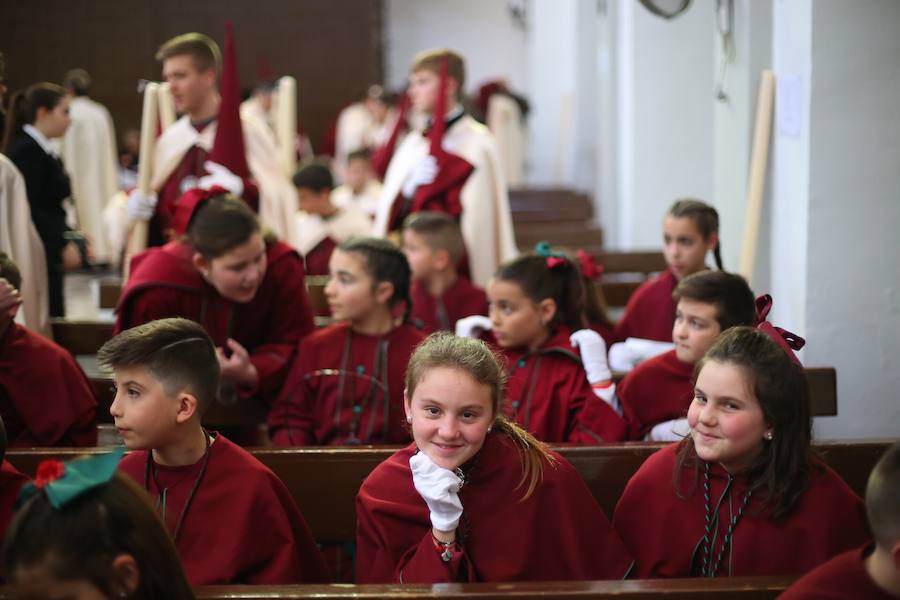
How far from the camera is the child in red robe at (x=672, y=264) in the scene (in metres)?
4.50

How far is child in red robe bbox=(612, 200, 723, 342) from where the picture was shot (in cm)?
450

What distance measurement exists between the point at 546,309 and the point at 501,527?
1.34m

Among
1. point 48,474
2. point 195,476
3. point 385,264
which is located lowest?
point 195,476

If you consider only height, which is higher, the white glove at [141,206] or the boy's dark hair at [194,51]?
the boy's dark hair at [194,51]

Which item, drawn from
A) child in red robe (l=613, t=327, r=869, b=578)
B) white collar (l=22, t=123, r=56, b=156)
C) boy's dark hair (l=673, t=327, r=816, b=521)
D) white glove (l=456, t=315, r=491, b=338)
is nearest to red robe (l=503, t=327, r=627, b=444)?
white glove (l=456, t=315, r=491, b=338)

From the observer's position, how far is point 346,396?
3.85m

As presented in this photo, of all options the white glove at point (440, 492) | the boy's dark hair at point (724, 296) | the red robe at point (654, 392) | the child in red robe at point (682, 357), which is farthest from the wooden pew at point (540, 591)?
the red robe at point (654, 392)

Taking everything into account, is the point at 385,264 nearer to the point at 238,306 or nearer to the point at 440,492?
the point at 238,306

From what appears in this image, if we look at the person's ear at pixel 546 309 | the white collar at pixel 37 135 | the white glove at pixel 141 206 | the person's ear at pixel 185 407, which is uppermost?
the white collar at pixel 37 135

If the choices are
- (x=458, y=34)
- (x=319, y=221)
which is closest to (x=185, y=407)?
(x=319, y=221)

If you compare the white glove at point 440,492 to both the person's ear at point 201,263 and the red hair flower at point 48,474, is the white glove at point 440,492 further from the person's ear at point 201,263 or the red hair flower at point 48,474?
the person's ear at point 201,263

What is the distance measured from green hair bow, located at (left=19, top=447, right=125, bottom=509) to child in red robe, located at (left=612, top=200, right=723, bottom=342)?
3.05 metres

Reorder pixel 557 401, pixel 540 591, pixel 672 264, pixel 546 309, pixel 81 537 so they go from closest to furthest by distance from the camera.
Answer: pixel 81 537 → pixel 540 591 → pixel 557 401 → pixel 546 309 → pixel 672 264

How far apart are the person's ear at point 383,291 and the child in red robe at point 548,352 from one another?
0.39m
